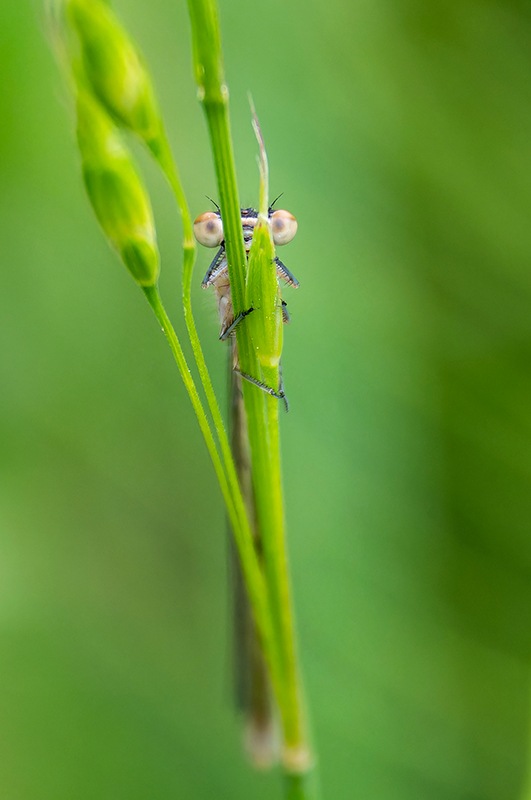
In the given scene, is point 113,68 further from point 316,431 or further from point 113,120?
point 316,431

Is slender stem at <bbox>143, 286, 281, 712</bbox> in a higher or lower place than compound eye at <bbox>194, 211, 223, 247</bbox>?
lower

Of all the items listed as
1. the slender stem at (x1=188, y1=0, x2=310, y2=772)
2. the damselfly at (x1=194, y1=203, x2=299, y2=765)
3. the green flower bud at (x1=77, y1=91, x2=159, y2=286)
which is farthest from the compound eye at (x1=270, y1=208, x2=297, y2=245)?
the green flower bud at (x1=77, y1=91, x2=159, y2=286)

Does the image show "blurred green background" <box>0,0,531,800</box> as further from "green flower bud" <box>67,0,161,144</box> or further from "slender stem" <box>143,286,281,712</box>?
"green flower bud" <box>67,0,161,144</box>

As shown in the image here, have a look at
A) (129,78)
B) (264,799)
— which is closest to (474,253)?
(264,799)

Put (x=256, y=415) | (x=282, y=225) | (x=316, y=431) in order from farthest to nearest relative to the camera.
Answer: (x=316, y=431) → (x=282, y=225) → (x=256, y=415)

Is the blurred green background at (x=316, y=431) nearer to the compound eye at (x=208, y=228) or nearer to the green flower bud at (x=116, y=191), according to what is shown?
the compound eye at (x=208, y=228)

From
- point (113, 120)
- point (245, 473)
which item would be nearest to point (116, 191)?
point (113, 120)
